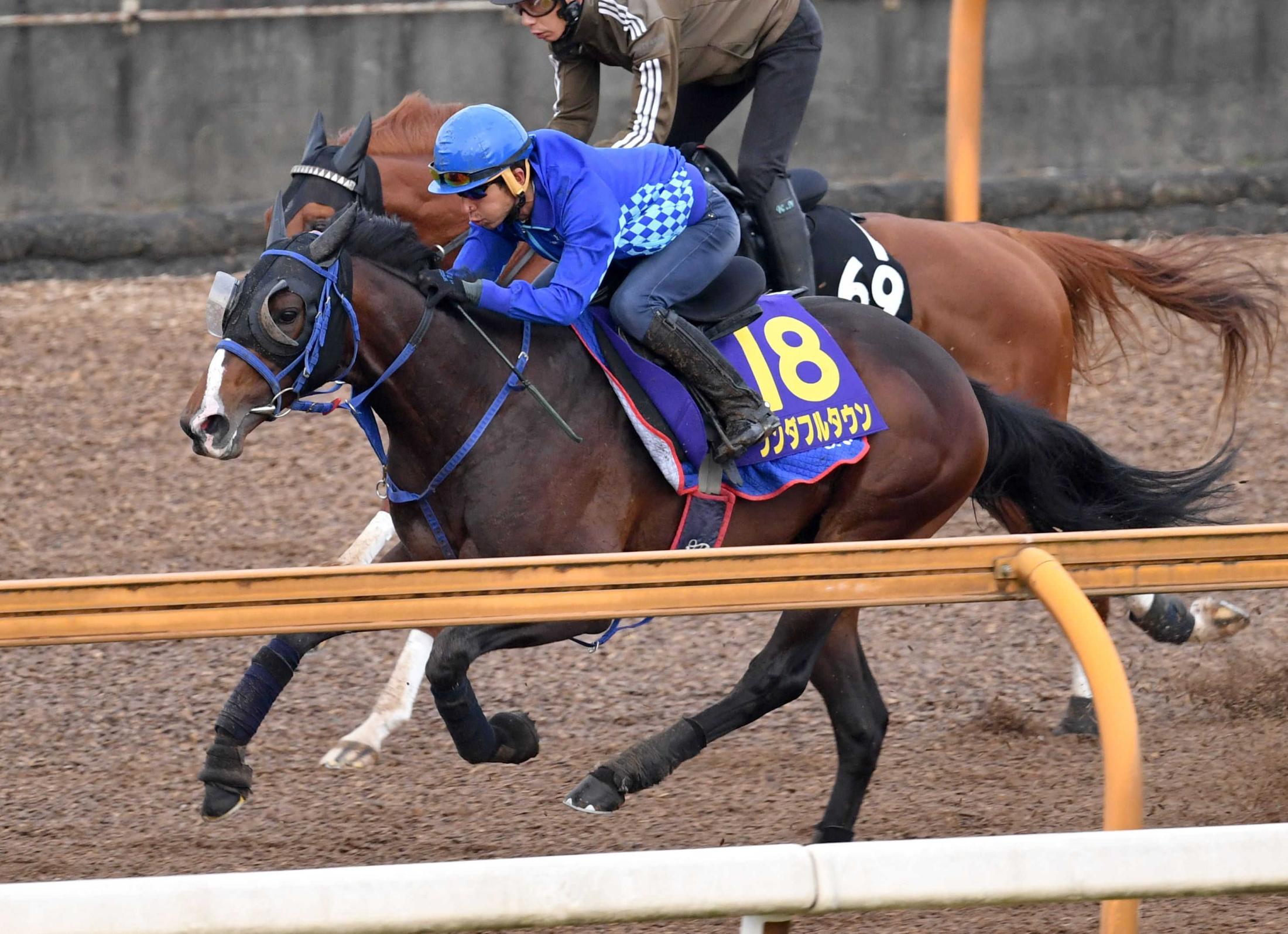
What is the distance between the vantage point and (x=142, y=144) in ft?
29.4

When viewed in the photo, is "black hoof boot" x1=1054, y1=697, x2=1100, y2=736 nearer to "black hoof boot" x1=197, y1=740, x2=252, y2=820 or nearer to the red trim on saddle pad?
the red trim on saddle pad

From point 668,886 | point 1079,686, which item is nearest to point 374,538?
point 1079,686

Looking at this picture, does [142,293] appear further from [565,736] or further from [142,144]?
[565,736]

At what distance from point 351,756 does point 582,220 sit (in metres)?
1.69

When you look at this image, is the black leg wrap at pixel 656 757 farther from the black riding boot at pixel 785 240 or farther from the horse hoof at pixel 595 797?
the black riding boot at pixel 785 240

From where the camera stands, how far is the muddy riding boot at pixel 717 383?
12.8ft

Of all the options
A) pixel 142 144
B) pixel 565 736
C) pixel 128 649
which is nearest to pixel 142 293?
pixel 142 144

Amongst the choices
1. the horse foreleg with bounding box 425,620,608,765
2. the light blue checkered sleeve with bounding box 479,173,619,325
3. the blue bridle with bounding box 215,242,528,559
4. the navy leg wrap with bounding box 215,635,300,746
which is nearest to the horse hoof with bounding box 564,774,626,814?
the horse foreleg with bounding box 425,620,608,765

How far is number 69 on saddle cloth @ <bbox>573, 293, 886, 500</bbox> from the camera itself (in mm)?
3918

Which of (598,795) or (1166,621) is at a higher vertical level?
(598,795)

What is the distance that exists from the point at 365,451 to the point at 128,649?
1.82 m

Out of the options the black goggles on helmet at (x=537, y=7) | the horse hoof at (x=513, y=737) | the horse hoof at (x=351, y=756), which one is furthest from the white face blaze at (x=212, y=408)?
the black goggles on helmet at (x=537, y=7)

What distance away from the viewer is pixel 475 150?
3629mm

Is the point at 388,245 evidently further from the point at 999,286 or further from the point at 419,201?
the point at 999,286
